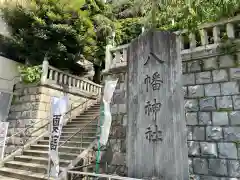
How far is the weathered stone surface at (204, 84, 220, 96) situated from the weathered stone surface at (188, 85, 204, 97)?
0.12 meters

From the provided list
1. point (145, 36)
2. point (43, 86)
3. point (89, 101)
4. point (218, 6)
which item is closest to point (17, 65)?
point (43, 86)

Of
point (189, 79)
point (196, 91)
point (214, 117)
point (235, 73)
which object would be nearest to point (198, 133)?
point (214, 117)

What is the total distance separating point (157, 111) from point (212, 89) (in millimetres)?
2357

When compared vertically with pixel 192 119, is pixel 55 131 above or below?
below

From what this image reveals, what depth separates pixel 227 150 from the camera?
423 centimetres

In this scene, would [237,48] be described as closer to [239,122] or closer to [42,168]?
[239,122]

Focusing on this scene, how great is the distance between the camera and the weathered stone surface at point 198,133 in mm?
4609

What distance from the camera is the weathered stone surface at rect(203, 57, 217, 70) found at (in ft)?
15.9

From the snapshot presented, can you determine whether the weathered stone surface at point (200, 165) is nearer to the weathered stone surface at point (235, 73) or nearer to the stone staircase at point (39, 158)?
the weathered stone surface at point (235, 73)

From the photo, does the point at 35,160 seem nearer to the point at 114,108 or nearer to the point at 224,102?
the point at 114,108

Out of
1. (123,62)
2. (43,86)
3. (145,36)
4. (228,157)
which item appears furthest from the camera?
(43,86)

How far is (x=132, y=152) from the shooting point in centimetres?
327

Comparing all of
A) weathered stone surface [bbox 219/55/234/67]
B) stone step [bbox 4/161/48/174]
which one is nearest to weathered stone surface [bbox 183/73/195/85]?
weathered stone surface [bbox 219/55/234/67]

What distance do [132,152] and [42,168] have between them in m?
3.66
